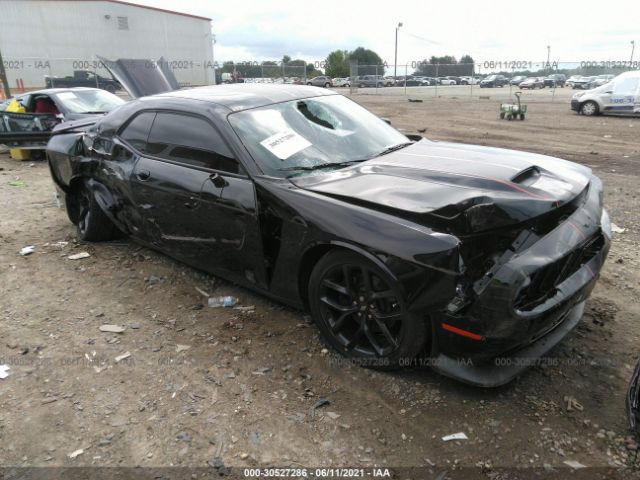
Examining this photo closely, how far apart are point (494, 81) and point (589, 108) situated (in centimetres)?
3490

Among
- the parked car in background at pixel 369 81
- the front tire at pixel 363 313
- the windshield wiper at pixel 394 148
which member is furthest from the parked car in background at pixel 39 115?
the parked car in background at pixel 369 81

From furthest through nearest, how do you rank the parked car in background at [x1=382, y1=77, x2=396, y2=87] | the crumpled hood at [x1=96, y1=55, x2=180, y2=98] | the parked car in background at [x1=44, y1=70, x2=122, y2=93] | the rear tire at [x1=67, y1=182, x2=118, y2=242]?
the parked car in background at [x1=382, y1=77, x2=396, y2=87]
the parked car in background at [x1=44, y1=70, x2=122, y2=93]
the crumpled hood at [x1=96, y1=55, x2=180, y2=98]
the rear tire at [x1=67, y1=182, x2=118, y2=242]

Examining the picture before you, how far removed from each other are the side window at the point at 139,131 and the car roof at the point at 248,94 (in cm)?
25

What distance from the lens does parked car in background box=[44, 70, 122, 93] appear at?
26.4 metres

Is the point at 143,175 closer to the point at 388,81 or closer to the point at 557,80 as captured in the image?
the point at 388,81

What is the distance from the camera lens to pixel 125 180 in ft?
13.4

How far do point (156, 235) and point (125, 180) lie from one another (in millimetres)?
570

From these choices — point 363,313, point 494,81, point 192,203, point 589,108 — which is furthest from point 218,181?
point 494,81

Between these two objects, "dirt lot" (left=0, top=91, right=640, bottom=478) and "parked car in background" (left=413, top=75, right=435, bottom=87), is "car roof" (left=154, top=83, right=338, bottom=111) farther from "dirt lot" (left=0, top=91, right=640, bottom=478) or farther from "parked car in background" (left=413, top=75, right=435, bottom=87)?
"parked car in background" (left=413, top=75, right=435, bottom=87)

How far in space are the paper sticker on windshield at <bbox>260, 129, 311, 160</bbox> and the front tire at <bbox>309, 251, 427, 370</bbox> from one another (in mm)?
865

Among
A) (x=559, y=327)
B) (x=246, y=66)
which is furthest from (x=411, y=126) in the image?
(x=246, y=66)

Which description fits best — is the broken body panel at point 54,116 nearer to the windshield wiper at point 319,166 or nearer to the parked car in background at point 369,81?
the windshield wiper at point 319,166

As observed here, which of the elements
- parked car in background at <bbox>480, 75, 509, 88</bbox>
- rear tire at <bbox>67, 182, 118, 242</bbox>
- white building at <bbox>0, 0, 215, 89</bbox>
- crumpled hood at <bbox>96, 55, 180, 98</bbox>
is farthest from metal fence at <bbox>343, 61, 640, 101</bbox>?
rear tire at <bbox>67, 182, 118, 242</bbox>

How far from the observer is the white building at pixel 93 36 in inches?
1489
